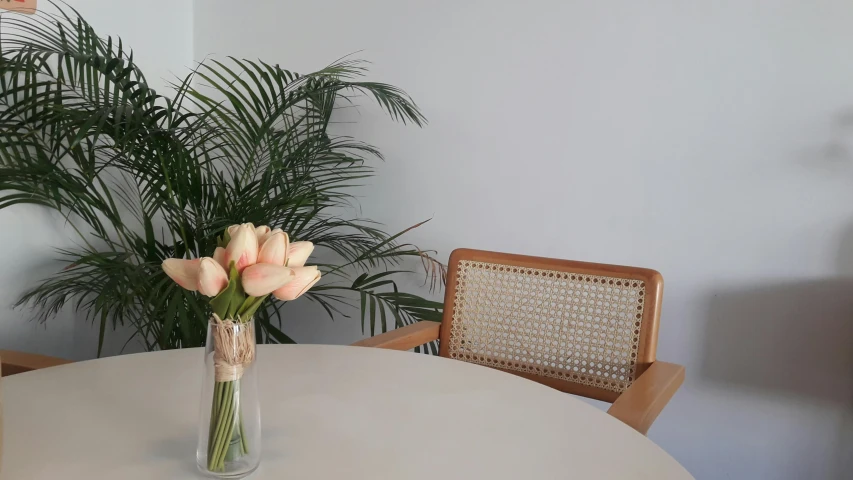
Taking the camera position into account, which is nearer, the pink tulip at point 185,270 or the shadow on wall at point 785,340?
the pink tulip at point 185,270

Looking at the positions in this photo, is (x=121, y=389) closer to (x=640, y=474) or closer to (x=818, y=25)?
(x=640, y=474)

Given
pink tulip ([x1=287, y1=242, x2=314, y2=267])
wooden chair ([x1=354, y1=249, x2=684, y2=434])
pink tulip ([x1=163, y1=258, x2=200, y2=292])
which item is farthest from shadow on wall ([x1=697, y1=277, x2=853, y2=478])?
pink tulip ([x1=163, y1=258, x2=200, y2=292])

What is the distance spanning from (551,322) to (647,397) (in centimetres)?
46

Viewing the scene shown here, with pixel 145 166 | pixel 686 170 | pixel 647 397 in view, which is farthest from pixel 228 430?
pixel 686 170

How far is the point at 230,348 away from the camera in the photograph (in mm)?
705

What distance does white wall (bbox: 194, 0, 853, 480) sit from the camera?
1939 millimetres

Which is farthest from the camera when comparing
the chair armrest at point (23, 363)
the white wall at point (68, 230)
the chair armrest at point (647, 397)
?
the white wall at point (68, 230)

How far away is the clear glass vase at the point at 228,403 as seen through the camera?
0.71 m

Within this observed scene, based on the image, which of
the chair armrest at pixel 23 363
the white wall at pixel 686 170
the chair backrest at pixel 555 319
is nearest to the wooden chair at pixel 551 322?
the chair backrest at pixel 555 319

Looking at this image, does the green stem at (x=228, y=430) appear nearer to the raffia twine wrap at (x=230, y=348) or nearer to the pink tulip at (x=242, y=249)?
the raffia twine wrap at (x=230, y=348)

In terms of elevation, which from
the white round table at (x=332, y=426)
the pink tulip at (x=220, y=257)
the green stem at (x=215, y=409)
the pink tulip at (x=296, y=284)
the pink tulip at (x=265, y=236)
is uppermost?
the pink tulip at (x=265, y=236)

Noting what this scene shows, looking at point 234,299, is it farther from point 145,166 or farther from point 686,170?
point 686,170

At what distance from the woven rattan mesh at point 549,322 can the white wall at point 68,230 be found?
152cm

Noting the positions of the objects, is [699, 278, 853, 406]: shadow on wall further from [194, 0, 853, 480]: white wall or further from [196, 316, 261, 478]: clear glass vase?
[196, 316, 261, 478]: clear glass vase
